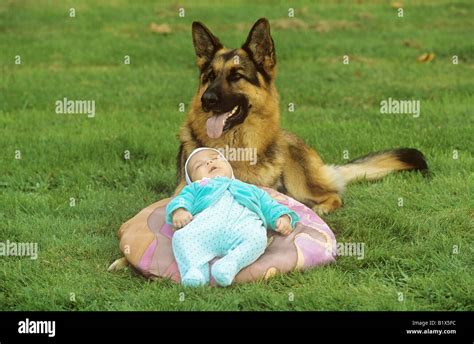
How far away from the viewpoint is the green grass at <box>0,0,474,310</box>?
508 cm

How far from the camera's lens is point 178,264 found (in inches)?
204

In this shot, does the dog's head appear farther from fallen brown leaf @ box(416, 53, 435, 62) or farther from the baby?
fallen brown leaf @ box(416, 53, 435, 62)

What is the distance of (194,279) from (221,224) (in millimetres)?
397

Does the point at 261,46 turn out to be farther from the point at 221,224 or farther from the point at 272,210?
the point at 221,224

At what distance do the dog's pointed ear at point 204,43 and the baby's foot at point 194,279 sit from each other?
185 cm

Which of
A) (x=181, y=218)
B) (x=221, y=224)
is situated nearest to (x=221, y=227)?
(x=221, y=224)

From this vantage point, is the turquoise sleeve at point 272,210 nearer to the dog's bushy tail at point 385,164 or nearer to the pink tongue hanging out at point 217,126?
the pink tongue hanging out at point 217,126

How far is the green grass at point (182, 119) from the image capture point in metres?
5.08

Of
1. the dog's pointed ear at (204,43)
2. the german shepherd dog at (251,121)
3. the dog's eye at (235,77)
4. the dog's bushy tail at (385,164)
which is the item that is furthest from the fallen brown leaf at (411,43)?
the dog's eye at (235,77)

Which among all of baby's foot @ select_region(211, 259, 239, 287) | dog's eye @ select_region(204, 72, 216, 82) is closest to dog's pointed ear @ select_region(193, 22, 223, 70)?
dog's eye @ select_region(204, 72, 216, 82)

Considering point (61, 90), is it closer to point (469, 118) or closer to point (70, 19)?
point (70, 19)

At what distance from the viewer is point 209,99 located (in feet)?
19.7

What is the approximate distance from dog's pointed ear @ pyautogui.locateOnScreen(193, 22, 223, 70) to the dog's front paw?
1.62 metres
